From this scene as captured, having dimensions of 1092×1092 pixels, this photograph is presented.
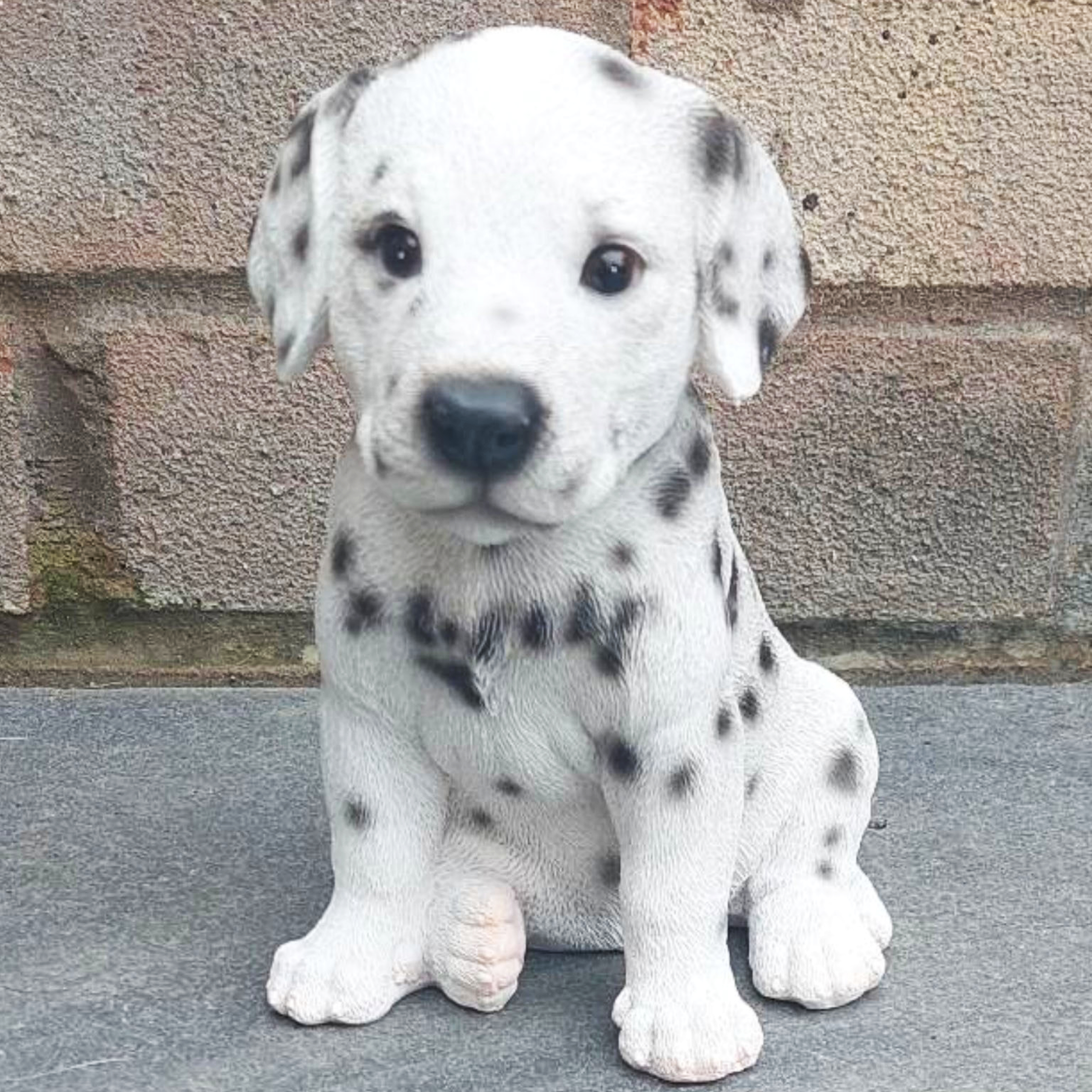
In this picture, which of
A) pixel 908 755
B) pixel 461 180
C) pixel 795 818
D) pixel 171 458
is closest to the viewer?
pixel 461 180

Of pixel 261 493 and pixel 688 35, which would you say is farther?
pixel 261 493

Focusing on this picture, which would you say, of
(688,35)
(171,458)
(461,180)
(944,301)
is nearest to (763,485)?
(944,301)

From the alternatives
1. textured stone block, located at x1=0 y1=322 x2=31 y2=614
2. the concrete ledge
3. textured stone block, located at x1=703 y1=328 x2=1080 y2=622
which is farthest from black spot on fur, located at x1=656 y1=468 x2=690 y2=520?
textured stone block, located at x1=0 y1=322 x2=31 y2=614

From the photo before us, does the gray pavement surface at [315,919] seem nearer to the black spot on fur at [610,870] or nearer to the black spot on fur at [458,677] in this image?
the black spot on fur at [610,870]

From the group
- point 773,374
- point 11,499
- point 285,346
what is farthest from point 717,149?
point 11,499

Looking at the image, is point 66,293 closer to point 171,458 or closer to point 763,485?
point 171,458

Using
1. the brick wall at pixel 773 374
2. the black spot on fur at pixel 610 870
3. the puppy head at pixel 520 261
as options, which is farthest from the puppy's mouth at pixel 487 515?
the brick wall at pixel 773 374

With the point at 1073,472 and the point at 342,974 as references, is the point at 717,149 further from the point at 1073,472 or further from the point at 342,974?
the point at 1073,472

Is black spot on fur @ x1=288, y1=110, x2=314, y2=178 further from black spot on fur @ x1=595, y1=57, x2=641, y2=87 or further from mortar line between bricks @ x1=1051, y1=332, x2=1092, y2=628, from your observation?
mortar line between bricks @ x1=1051, y1=332, x2=1092, y2=628
